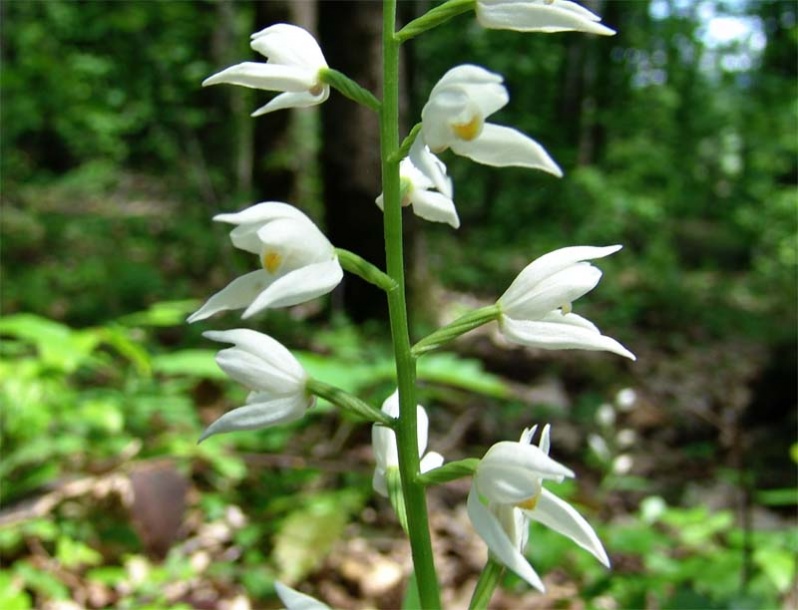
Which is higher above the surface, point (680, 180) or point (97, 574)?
point (97, 574)

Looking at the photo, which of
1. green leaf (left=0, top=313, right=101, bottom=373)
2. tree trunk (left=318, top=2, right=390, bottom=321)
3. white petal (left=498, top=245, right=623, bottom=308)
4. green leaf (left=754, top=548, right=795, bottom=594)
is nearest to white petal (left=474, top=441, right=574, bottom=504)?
white petal (left=498, top=245, right=623, bottom=308)

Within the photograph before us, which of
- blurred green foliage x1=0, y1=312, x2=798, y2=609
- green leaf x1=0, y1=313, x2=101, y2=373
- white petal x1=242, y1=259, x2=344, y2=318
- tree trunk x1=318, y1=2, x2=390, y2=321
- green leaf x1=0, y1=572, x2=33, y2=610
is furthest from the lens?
tree trunk x1=318, y1=2, x2=390, y2=321

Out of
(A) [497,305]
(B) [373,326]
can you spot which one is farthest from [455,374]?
(B) [373,326]

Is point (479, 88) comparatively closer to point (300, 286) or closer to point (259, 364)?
point (300, 286)

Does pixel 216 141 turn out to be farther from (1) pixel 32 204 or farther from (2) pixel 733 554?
(2) pixel 733 554

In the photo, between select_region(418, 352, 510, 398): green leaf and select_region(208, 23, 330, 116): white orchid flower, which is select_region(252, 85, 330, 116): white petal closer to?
select_region(208, 23, 330, 116): white orchid flower

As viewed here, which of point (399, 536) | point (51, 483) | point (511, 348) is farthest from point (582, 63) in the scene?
point (51, 483)
